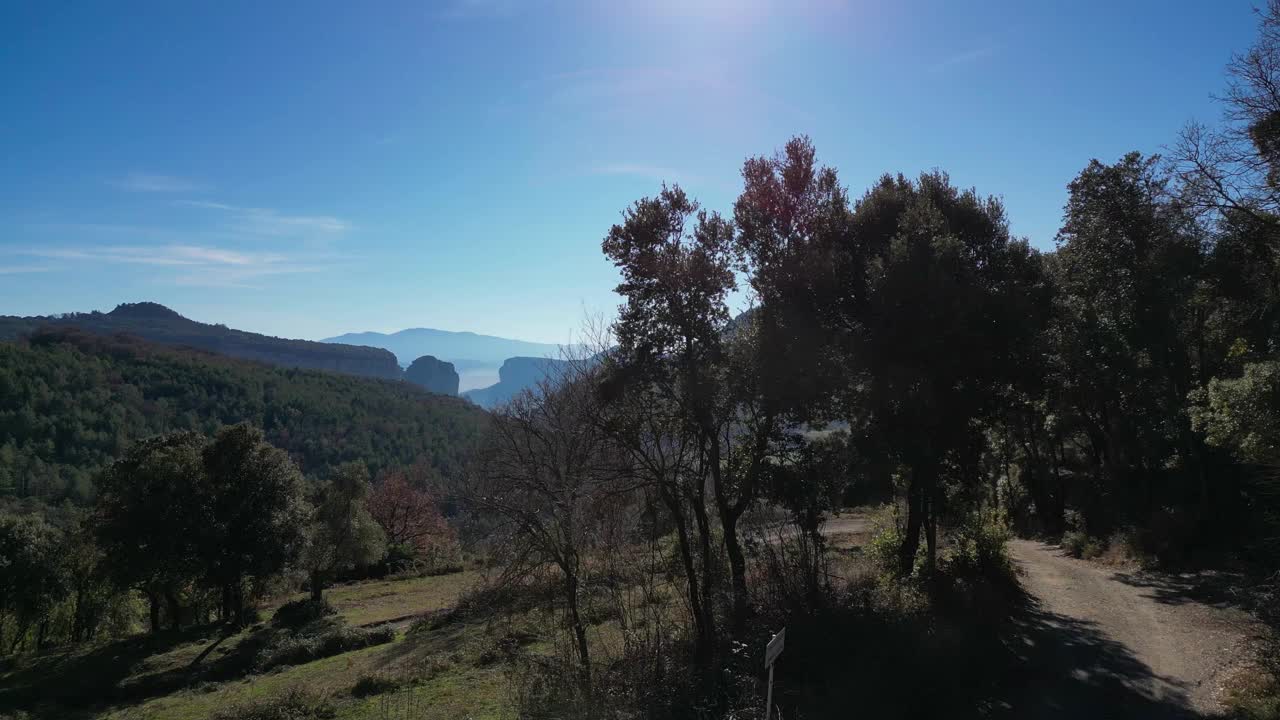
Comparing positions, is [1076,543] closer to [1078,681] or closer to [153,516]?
[1078,681]

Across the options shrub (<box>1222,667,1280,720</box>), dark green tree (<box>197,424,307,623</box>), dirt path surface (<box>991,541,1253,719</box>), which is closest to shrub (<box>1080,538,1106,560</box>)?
dirt path surface (<box>991,541,1253,719</box>)

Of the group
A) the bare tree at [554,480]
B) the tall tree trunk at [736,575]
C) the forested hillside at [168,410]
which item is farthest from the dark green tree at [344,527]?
the forested hillside at [168,410]

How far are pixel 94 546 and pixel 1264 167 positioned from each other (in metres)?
41.4

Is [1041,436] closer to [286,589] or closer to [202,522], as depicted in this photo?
[202,522]

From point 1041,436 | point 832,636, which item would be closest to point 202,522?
point 832,636

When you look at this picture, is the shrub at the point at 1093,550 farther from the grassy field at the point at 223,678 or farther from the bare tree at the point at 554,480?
the grassy field at the point at 223,678

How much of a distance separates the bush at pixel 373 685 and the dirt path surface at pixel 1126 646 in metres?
14.9

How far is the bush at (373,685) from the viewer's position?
1723cm

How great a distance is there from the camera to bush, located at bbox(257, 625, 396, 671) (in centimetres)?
2403

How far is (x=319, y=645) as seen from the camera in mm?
25000

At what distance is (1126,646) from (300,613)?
3223cm

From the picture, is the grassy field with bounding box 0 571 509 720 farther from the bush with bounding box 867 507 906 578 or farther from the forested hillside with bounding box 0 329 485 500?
the forested hillside with bounding box 0 329 485 500

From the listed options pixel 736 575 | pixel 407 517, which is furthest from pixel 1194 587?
pixel 407 517

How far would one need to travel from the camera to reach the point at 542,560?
1273 centimetres
